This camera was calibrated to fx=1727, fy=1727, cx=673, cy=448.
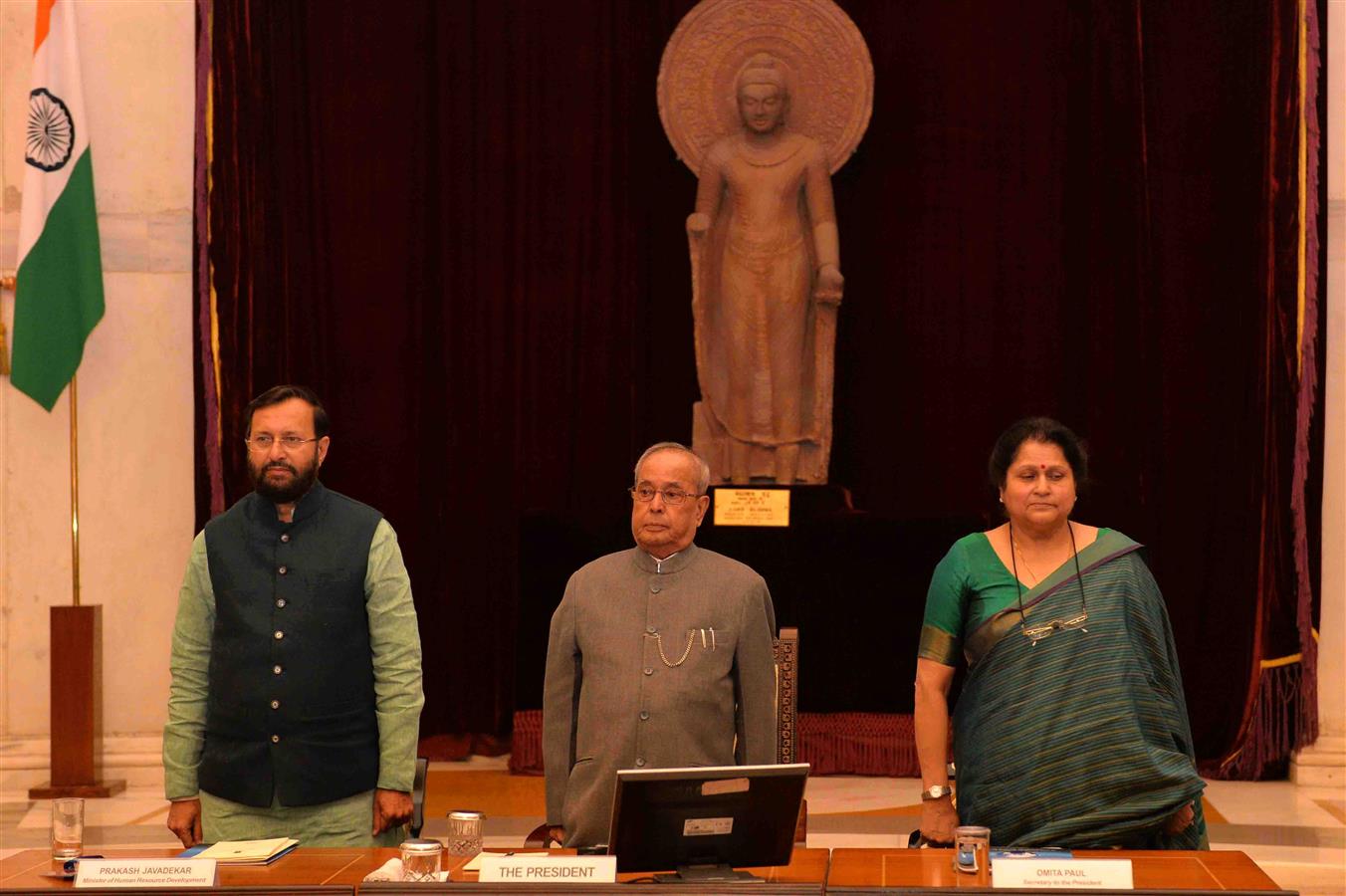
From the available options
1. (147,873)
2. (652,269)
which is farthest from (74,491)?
(147,873)

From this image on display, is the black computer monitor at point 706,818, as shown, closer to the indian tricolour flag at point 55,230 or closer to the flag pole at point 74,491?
the flag pole at point 74,491

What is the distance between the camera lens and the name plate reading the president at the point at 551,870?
2.70 metres

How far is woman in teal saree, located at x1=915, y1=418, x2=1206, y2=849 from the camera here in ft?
10.8

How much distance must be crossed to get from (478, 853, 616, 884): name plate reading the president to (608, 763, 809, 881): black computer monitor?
0.11 feet

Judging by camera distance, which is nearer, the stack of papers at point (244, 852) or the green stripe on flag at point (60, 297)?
the stack of papers at point (244, 852)

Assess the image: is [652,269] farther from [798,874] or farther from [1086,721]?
[798,874]

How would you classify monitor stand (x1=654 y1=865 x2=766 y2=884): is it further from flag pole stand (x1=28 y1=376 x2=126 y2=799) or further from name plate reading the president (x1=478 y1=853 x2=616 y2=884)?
flag pole stand (x1=28 y1=376 x2=126 y2=799)

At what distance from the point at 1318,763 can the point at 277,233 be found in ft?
15.3

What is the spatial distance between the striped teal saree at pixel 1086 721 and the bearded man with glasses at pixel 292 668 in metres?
1.23

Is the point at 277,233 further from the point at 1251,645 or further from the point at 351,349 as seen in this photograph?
the point at 1251,645

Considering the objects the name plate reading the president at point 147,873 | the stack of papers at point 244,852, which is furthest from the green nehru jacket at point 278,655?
the name plate reading the president at point 147,873

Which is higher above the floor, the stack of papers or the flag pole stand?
the stack of papers

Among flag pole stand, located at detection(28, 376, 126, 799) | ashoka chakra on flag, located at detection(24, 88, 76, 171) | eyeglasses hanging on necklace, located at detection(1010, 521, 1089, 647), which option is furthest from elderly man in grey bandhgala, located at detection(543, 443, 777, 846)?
ashoka chakra on flag, located at detection(24, 88, 76, 171)

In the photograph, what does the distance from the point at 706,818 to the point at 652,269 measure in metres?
4.75
